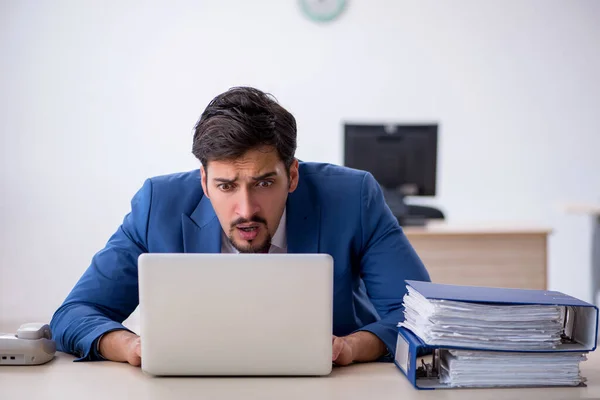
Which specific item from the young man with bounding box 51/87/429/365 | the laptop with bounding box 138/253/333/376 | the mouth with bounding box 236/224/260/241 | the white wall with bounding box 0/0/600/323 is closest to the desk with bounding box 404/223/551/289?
the white wall with bounding box 0/0/600/323

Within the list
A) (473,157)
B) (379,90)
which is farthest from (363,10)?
(473,157)

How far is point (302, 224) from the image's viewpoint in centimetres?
180

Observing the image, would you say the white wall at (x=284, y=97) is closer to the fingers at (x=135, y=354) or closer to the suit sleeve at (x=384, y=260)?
the suit sleeve at (x=384, y=260)

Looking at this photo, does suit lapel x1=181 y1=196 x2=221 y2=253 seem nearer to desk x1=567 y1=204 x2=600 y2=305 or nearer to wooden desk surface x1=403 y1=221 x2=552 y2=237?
wooden desk surface x1=403 y1=221 x2=552 y2=237

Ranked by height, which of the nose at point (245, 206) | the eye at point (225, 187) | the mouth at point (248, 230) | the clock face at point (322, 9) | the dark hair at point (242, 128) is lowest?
the mouth at point (248, 230)

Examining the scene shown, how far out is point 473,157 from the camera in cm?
567

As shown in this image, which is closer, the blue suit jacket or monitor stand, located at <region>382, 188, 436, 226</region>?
the blue suit jacket

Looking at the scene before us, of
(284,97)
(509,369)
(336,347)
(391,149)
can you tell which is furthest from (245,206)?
(284,97)

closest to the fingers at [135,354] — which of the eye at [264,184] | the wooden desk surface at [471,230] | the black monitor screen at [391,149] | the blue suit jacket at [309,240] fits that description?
the blue suit jacket at [309,240]

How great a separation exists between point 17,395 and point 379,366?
0.68 meters

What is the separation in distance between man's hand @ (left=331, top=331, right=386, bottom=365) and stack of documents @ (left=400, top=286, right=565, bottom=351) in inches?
7.7

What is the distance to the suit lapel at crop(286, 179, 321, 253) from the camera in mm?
1778

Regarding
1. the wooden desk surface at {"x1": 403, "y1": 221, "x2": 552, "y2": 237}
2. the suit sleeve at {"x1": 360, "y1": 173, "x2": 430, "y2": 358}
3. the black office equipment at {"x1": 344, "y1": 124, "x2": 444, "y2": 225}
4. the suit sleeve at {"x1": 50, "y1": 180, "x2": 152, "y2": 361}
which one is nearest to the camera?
the suit sleeve at {"x1": 50, "y1": 180, "x2": 152, "y2": 361}

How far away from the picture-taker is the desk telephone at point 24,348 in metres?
1.38
